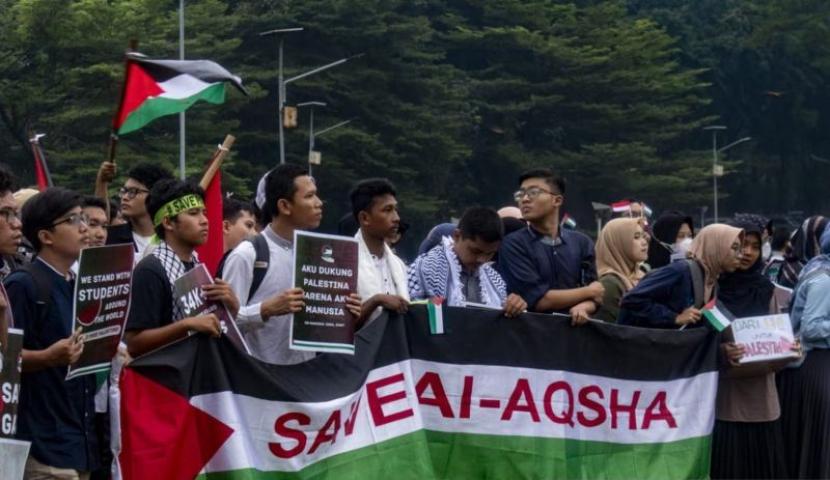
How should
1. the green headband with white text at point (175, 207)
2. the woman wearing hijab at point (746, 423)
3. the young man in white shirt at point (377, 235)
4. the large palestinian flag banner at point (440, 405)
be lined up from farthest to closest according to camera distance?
1. the woman wearing hijab at point (746, 423)
2. the young man in white shirt at point (377, 235)
3. the green headband with white text at point (175, 207)
4. the large palestinian flag banner at point (440, 405)

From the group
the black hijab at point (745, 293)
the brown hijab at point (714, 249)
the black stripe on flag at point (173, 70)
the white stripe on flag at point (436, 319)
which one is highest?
the black stripe on flag at point (173, 70)

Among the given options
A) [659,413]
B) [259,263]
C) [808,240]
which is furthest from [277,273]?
[808,240]

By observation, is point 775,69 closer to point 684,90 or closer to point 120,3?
point 684,90

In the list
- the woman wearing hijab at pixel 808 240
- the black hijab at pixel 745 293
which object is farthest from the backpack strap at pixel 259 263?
the woman wearing hijab at pixel 808 240

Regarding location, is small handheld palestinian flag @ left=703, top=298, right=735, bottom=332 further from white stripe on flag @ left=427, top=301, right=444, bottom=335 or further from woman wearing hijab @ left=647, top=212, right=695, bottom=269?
woman wearing hijab @ left=647, top=212, right=695, bottom=269

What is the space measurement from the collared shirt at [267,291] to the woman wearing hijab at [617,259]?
7.27 feet

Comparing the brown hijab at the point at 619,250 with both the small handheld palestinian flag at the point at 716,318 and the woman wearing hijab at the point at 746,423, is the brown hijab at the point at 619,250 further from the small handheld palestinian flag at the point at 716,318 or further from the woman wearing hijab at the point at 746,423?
the small handheld palestinian flag at the point at 716,318

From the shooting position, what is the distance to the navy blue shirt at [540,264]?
7.93 meters

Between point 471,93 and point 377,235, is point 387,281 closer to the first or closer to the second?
point 377,235

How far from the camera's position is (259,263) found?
671cm

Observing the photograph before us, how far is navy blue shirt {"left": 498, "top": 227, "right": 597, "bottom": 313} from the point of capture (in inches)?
312

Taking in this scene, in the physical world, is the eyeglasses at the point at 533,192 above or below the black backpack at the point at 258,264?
above

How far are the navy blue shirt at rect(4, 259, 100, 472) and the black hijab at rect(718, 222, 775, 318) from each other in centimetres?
388

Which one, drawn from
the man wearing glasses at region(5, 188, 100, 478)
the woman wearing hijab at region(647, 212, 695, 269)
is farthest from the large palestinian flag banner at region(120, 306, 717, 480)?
the woman wearing hijab at region(647, 212, 695, 269)
